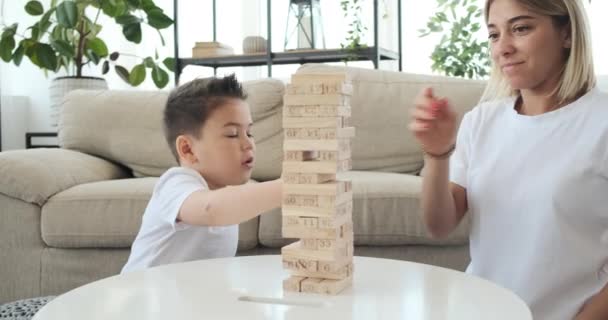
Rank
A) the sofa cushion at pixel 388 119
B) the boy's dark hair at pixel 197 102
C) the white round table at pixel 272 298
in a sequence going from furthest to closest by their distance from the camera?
1. the sofa cushion at pixel 388 119
2. the boy's dark hair at pixel 197 102
3. the white round table at pixel 272 298

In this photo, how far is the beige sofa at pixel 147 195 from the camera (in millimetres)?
2029

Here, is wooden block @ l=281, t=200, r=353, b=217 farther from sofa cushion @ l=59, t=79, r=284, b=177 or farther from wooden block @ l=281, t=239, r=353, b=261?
sofa cushion @ l=59, t=79, r=284, b=177

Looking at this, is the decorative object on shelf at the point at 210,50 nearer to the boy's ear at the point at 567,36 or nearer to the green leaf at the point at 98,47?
the green leaf at the point at 98,47

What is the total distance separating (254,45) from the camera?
3705 mm

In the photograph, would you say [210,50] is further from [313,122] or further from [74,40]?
[313,122]

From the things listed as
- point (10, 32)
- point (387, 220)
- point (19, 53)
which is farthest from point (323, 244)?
point (10, 32)

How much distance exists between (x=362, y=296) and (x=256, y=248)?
1301 millimetres

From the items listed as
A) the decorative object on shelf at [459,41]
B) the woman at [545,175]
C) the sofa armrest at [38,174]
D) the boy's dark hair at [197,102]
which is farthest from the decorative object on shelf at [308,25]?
the woman at [545,175]

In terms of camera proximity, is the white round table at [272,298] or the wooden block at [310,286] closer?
the white round table at [272,298]

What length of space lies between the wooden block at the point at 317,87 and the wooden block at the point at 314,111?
19 mm

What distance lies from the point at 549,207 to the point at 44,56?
2.89 meters

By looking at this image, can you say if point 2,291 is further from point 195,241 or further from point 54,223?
point 195,241

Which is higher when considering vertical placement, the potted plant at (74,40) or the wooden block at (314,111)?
the potted plant at (74,40)

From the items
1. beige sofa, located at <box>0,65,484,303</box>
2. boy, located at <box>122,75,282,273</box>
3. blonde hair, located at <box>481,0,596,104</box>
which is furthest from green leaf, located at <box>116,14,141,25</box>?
blonde hair, located at <box>481,0,596,104</box>
